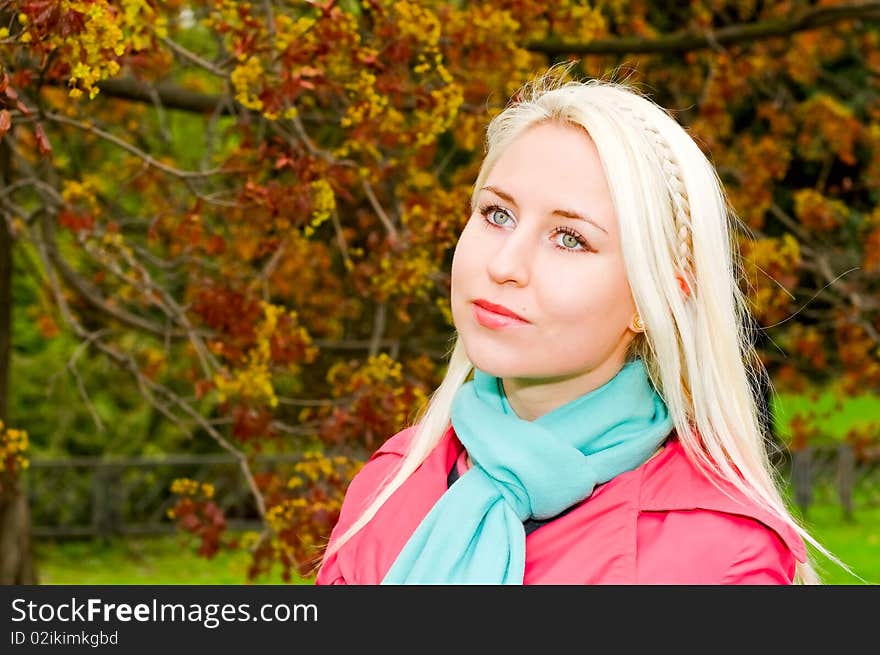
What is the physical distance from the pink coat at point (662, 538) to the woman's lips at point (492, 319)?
30cm

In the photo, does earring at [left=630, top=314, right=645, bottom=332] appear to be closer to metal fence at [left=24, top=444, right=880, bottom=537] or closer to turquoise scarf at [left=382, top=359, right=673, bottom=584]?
turquoise scarf at [left=382, top=359, right=673, bottom=584]

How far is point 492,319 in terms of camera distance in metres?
2.12

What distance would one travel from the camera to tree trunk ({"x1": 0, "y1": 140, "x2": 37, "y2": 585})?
674 cm

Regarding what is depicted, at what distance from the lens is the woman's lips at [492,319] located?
6.92 ft

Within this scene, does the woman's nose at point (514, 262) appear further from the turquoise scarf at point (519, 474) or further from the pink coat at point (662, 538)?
the pink coat at point (662, 538)

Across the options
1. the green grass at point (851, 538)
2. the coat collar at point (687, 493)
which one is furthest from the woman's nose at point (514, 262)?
the green grass at point (851, 538)

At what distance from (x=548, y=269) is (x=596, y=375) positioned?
237 millimetres

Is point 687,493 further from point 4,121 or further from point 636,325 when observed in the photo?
point 4,121

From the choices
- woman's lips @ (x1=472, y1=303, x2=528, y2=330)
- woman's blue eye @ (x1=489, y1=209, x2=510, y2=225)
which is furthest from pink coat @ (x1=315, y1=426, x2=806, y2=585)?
woman's blue eye @ (x1=489, y1=209, x2=510, y2=225)

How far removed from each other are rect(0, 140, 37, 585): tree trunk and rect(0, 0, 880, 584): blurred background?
0.02m

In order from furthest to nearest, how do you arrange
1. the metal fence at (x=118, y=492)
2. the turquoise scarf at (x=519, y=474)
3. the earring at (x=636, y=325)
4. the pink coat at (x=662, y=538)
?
the metal fence at (x=118, y=492)
the earring at (x=636, y=325)
the turquoise scarf at (x=519, y=474)
the pink coat at (x=662, y=538)

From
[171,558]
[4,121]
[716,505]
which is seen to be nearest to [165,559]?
[171,558]

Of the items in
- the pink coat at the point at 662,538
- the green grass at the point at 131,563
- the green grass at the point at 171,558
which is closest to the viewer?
the pink coat at the point at 662,538

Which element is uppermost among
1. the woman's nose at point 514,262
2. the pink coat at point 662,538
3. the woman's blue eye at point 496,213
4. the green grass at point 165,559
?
the green grass at point 165,559
